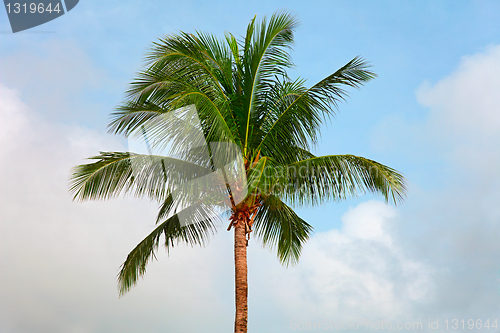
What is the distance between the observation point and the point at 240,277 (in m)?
8.52

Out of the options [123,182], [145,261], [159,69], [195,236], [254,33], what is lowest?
[145,261]

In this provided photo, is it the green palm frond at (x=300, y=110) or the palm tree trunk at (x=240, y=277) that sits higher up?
the green palm frond at (x=300, y=110)

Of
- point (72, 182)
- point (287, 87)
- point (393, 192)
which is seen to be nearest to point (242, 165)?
point (287, 87)

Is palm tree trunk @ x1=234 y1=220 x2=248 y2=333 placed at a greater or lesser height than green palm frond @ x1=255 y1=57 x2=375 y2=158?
lesser

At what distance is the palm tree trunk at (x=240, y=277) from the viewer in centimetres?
814

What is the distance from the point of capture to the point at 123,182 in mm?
9312

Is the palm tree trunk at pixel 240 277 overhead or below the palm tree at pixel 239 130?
below

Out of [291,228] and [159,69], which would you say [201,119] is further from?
[291,228]

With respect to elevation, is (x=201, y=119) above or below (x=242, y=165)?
above

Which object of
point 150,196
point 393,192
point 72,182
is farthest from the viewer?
point 150,196

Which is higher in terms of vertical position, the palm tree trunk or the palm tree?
the palm tree

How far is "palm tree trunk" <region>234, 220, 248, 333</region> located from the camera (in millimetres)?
8141

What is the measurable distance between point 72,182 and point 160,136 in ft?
7.02

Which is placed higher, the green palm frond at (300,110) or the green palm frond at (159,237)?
the green palm frond at (300,110)
